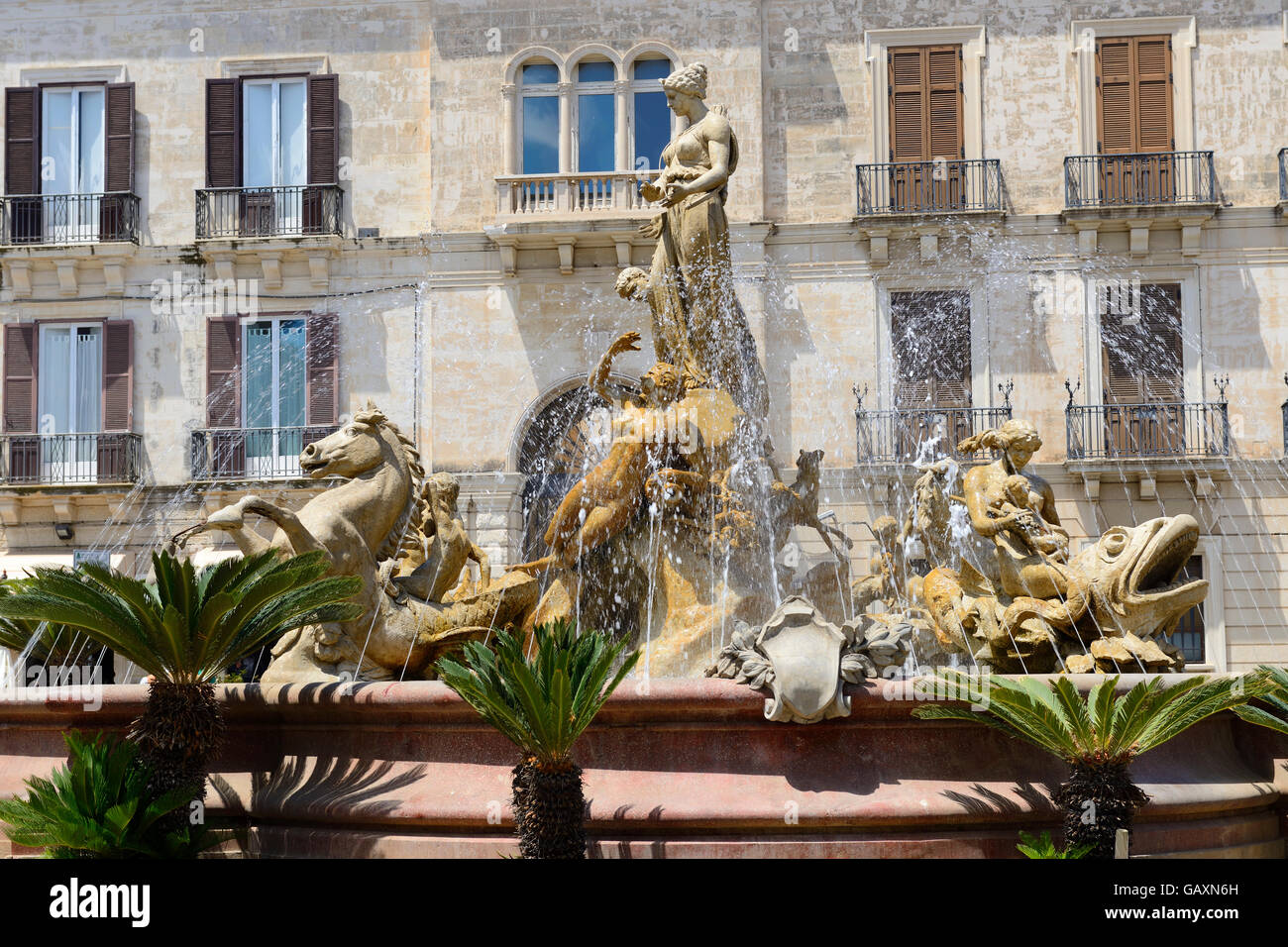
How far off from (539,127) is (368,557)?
15056 millimetres

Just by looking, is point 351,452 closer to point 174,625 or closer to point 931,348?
point 174,625

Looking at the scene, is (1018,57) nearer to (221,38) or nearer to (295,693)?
(221,38)

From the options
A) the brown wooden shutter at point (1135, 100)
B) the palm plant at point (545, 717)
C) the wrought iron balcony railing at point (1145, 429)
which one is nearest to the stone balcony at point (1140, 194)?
the brown wooden shutter at point (1135, 100)

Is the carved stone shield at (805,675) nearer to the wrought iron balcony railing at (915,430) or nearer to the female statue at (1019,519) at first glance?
the female statue at (1019,519)

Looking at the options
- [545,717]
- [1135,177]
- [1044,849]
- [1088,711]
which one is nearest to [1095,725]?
[1088,711]

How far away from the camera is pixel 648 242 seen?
905 inches

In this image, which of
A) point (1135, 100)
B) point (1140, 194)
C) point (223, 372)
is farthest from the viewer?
point (223, 372)

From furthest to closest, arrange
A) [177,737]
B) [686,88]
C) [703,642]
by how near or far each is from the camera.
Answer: [686,88]
[703,642]
[177,737]

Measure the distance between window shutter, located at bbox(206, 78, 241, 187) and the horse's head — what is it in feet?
49.7

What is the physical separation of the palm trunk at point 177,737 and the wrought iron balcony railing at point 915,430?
15314 mm

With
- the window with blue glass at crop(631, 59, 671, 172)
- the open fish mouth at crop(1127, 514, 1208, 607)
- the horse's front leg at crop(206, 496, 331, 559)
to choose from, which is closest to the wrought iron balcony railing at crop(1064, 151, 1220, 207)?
the window with blue glass at crop(631, 59, 671, 172)

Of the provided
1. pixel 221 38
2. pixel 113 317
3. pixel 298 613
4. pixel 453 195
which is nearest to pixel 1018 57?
pixel 453 195

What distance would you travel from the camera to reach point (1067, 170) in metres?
22.7

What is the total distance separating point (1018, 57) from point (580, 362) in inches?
298
